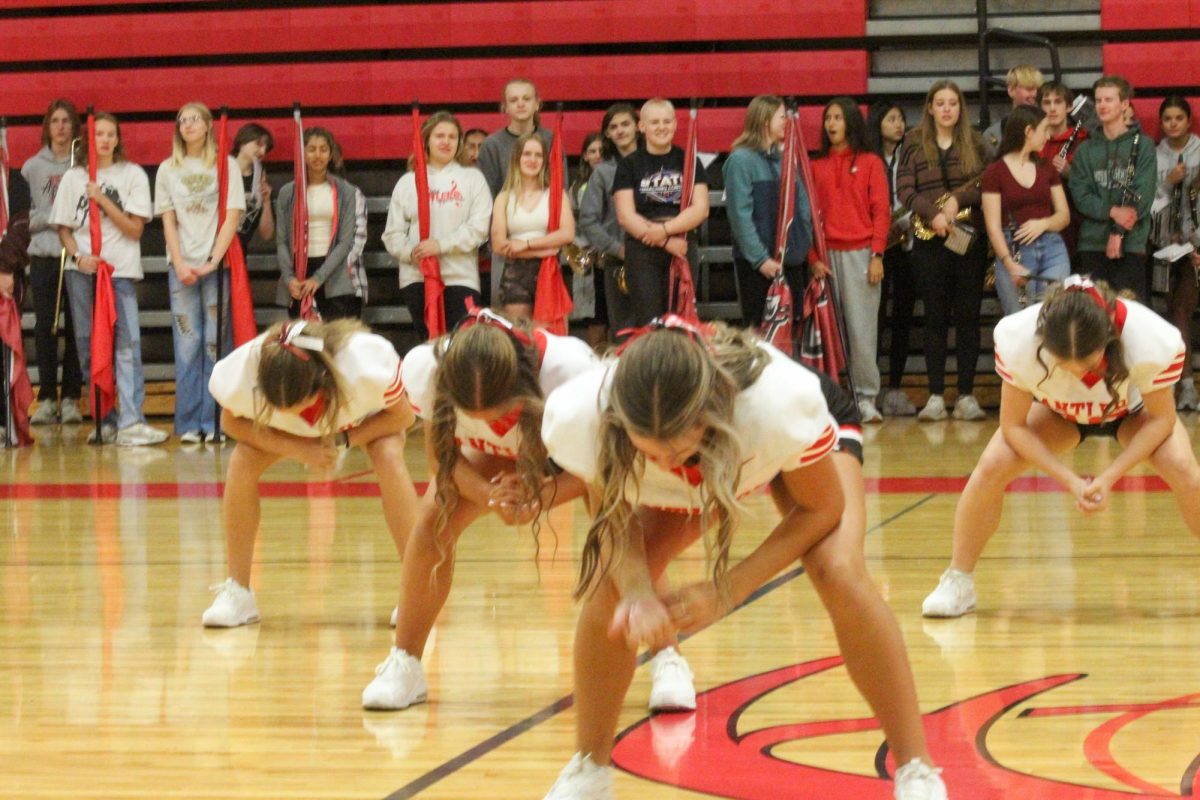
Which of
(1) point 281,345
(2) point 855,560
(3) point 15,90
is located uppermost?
(3) point 15,90

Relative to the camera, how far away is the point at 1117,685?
122 inches

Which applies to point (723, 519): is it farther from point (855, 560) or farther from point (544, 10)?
point (544, 10)

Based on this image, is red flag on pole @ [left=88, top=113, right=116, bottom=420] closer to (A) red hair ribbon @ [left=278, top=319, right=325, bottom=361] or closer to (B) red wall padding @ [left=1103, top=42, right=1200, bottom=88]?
(A) red hair ribbon @ [left=278, top=319, right=325, bottom=361]

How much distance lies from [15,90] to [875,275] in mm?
5211

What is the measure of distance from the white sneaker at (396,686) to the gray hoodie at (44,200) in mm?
5658

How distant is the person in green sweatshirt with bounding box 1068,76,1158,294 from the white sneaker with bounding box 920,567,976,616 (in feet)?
13.7

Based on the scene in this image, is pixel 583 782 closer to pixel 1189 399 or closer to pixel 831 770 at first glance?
pixel 831 770

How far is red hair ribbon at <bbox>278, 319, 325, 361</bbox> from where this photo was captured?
3.45 meters

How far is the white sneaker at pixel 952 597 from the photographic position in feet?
12.4

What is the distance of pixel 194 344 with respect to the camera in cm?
788

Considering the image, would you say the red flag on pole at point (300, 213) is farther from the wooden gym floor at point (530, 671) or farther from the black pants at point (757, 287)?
the wooden gym floor at point (530, 671)

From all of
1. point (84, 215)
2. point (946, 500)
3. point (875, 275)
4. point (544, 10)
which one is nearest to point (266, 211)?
point (84, 215)

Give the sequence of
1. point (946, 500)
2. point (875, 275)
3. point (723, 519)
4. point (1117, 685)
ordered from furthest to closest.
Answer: point (875, 275), point (946, 500), point (1117, 685), point (723, 519)

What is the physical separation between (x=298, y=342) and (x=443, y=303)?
4.36 metres
